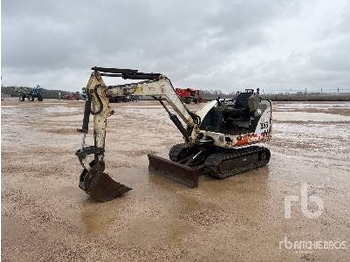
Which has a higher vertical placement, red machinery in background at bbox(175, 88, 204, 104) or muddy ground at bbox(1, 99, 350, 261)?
red machinery in background at bbox(175, 88, 204, 104)

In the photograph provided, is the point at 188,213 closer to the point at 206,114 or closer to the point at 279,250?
the point at 279,250

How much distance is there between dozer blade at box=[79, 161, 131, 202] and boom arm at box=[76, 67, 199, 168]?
19 cm

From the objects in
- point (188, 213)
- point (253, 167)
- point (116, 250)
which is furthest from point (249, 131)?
point (116, 250)

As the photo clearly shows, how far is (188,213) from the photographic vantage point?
644 cm

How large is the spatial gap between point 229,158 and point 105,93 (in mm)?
3513

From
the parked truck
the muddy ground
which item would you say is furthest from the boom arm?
the parked truck

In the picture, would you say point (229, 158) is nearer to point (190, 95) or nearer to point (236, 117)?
point (236, 117)

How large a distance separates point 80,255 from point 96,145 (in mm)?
2547

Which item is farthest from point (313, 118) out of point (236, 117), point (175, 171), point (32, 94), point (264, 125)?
point (32, 94)

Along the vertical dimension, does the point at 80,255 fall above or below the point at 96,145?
below
